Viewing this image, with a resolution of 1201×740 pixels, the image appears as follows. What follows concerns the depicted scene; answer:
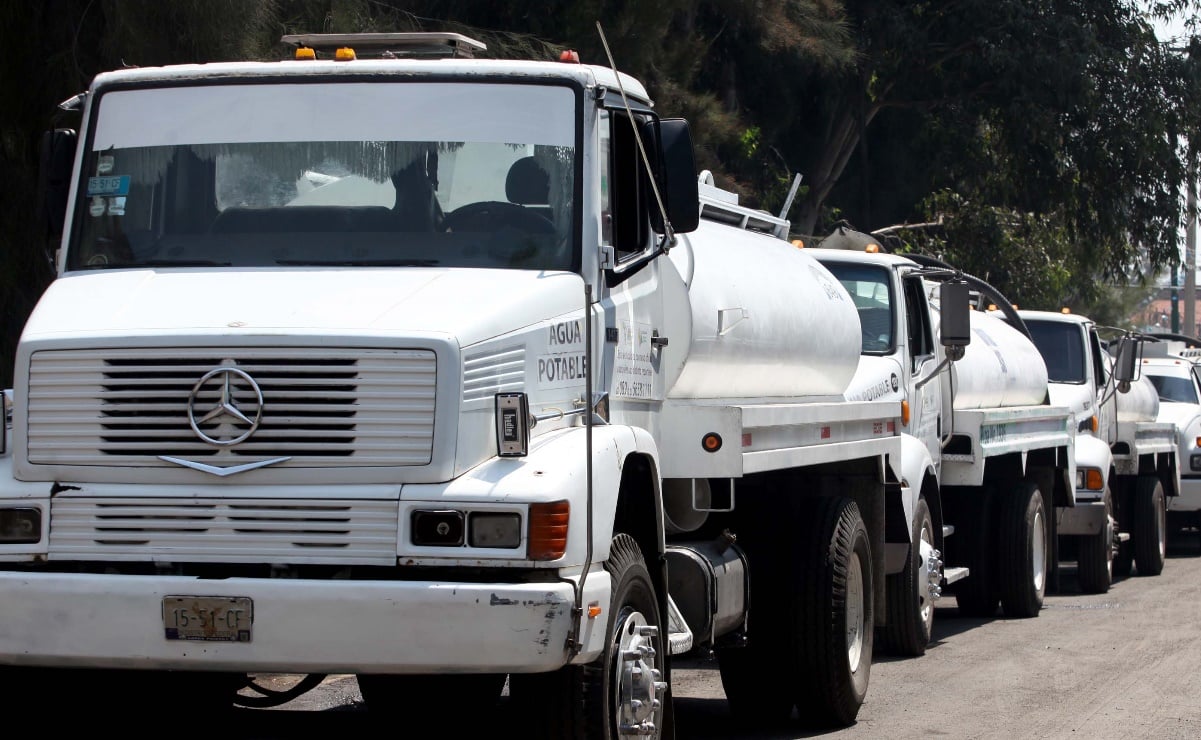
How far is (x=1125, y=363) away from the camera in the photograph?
688 inches

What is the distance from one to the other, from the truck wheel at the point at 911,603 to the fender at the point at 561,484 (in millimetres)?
5360

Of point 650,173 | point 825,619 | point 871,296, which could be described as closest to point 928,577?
point 871,296

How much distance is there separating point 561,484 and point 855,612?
12.9ft

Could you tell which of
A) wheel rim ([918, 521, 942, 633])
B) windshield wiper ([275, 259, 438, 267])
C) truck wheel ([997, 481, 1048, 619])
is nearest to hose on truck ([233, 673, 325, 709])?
windshield wiper ([275, 259, 438, 267])

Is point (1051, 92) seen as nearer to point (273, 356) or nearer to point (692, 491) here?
point (692, 491)

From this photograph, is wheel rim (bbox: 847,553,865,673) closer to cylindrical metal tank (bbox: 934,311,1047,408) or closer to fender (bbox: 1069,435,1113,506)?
cylindrical metal tank (bbox: 934,311,1047,408)

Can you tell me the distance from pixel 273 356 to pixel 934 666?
6.55 m

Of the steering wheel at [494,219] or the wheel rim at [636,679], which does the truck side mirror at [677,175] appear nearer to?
the steering wheel at [494,219]

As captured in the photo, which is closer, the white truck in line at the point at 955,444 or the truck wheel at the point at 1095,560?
the white truck in line at the point at 955,444

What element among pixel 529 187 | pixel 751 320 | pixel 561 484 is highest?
pixel 529 187

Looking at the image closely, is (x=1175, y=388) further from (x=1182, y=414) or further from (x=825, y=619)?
(x=825, y=619)

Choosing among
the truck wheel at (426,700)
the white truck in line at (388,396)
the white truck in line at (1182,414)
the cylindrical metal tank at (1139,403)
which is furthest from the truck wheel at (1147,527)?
the truck wheel at (426,700)

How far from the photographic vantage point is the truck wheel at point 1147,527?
60.3ft

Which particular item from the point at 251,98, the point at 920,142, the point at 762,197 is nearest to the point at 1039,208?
the point at 920,142
